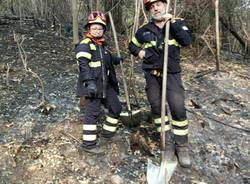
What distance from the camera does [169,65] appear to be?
4750mm

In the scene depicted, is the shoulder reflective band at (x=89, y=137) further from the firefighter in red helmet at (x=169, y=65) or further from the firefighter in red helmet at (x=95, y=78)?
the firefighter in red helmet at (x=169, y=65)

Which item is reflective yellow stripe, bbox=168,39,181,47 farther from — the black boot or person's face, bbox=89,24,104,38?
the black boot

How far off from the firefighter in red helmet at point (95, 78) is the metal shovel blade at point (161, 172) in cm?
68

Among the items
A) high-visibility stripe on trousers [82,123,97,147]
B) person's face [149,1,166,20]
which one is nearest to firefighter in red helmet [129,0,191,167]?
→ person's face [149,1,166,20]

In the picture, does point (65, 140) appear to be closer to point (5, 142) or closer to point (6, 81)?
point (5, 142)

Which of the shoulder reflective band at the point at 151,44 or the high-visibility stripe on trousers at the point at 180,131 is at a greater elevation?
the shoulder reflective band at the point at 151,44

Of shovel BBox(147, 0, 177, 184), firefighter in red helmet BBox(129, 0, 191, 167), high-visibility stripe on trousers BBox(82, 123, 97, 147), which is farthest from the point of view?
high-visibility stripe on trousers BBox(82, 123, 97, 147)

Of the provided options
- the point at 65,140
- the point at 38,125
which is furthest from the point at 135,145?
the point at 38,125

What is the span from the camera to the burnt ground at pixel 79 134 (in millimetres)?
4715

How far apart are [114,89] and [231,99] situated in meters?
2.66

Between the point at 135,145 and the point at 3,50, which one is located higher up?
the point at 3,50

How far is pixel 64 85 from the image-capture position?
666cm

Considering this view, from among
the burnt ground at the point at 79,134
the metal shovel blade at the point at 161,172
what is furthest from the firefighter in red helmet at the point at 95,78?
the metal shovel blade at the point at 161,172

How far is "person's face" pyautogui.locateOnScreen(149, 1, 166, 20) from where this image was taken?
4.56 metres
